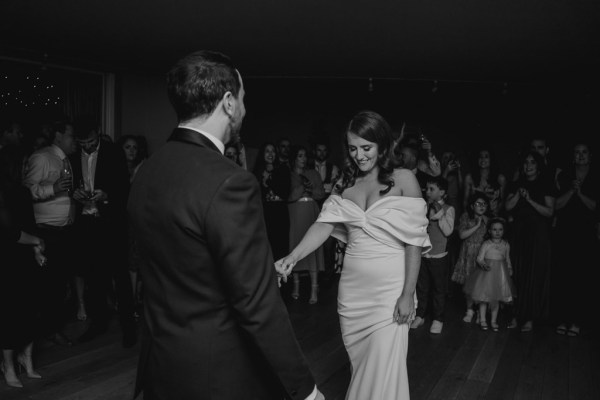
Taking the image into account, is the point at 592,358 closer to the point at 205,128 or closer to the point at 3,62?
the point at 205,128

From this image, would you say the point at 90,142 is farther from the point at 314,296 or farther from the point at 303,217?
the point at 314,296

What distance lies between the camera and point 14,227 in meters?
3.09

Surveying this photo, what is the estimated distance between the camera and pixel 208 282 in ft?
4.00

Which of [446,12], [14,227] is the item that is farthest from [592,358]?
[14,227]

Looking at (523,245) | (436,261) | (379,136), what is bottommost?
(436,261)

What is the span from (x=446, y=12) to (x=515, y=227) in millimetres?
2014

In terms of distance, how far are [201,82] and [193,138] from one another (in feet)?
0.43

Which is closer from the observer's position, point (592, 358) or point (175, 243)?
point (175, 243)

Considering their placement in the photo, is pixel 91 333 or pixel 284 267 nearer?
pixel 284 267

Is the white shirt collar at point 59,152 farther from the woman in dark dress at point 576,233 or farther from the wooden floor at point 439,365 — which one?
the woman in dark dress at point 576,233

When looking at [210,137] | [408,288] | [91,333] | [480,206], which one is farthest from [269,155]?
[210,137]

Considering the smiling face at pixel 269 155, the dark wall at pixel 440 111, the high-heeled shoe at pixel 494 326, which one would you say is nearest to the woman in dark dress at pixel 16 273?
the smiling face at pixel 269 155

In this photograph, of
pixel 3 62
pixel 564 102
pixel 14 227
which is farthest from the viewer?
pixel 564 102

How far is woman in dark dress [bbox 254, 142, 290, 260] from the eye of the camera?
5320 millimetres
